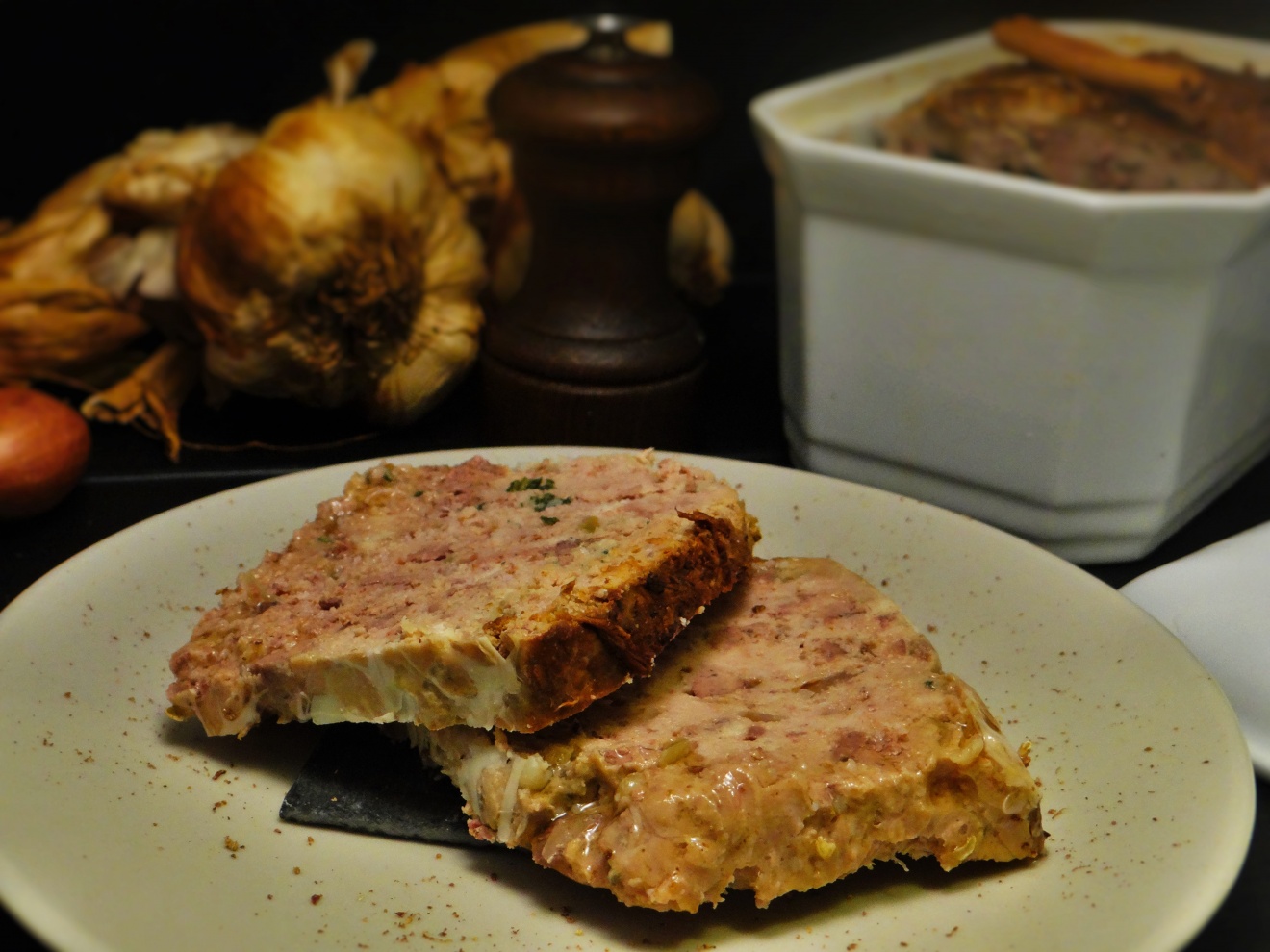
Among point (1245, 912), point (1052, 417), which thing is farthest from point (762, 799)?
point (1052, 417)

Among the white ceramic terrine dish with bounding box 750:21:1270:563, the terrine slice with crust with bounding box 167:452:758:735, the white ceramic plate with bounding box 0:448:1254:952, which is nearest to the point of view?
the white ceramic plate with bounding box 0:448:1254:952

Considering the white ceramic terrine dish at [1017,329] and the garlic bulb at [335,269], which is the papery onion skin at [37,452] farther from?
the white ceramic terrine dish at [1017,329]

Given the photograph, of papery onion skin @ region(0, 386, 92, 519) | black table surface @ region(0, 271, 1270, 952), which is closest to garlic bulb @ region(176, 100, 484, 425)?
black table surface @ region(0, 271, 1270, 952)

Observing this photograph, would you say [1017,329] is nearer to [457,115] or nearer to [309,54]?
[457,115]

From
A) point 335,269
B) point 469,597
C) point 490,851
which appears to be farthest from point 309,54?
point 490,851

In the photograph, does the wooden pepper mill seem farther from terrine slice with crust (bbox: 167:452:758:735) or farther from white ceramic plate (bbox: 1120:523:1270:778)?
white ceramic plate (bbox: 1120:523:1270:778)

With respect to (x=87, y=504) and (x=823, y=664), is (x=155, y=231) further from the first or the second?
(x=823, y=664)

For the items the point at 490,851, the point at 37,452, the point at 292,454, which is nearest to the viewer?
the point at 490,851
